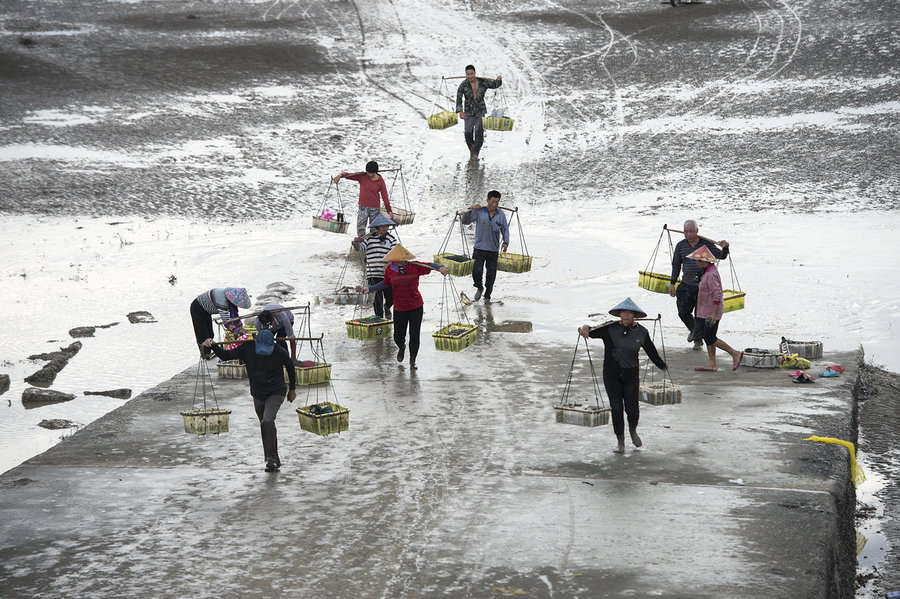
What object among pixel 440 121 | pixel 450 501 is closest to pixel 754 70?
pixel 440 121

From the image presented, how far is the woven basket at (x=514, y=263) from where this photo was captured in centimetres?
1593

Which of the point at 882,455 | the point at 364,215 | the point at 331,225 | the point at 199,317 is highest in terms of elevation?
the point at 364,215

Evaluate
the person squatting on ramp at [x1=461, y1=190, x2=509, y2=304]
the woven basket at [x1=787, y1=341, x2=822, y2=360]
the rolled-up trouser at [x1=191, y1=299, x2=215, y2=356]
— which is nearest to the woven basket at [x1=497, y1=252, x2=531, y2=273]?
the person squatting on ramp at [x1=461, y1=190, x2=509, y2=304]

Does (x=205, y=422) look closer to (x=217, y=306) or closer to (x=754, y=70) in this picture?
(x=217, y=306)

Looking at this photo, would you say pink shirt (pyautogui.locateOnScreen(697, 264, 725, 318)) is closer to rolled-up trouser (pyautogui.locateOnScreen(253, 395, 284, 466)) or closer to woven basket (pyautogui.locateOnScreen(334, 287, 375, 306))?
woven basket (pyautogui.locateOnScreen(334, 287, 375, 306))

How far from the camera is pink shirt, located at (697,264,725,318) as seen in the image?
43.7 ft

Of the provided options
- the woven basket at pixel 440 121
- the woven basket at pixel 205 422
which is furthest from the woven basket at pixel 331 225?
the woven basket at pixel 205 422

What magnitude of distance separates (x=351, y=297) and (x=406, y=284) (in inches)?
120

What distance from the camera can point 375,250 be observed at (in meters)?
15.0

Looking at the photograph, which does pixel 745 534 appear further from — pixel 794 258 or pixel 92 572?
pixel 794 258

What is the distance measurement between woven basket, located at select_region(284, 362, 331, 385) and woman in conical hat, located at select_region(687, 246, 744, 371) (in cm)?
470

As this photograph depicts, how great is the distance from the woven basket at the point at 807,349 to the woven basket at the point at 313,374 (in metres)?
5.93

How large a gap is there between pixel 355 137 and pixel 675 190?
27.0ft

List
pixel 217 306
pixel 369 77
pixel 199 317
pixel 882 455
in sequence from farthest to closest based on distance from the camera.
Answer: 1. pixel 369 77
2. pixel 199 317
3. pixel 217 306
4. pixel 882 455
